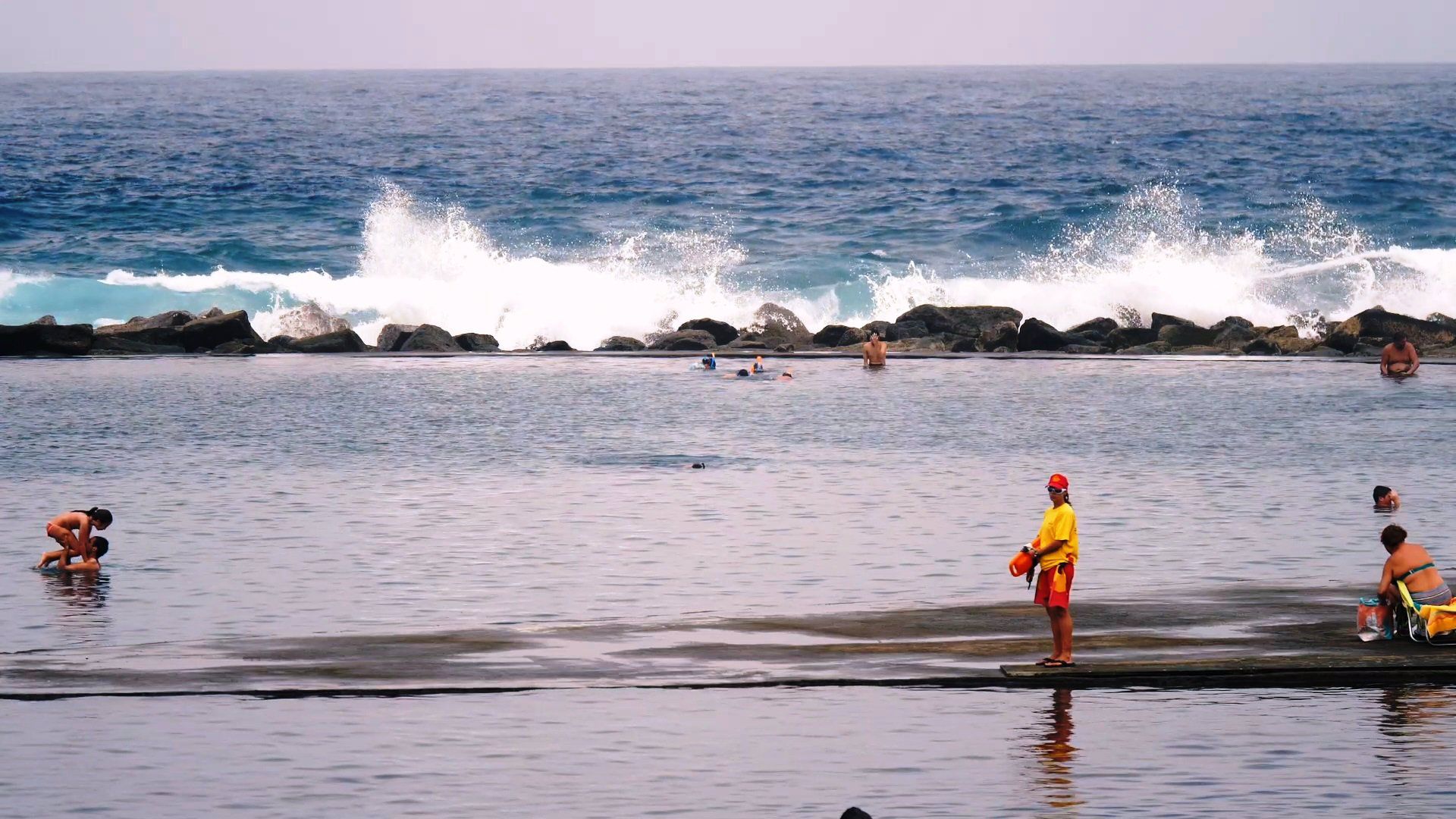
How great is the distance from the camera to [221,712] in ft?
56.2

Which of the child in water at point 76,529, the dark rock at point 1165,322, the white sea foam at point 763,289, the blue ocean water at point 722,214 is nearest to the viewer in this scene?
the child in water at point 76,529

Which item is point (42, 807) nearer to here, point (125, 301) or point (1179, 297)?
point (1179, 297)

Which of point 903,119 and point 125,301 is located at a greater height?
point 903,119

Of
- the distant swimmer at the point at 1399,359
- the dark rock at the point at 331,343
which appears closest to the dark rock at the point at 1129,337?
the distant swimmer at the point at 1399,359

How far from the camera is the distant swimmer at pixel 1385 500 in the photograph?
26.7 meters

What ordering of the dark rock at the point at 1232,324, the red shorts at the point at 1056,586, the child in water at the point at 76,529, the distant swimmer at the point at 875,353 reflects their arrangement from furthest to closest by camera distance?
the dark rock at the point at 1232,324
the distant swimmer at the point at 875,353
the child in water at the point at 76,529
the red shorts at the point at 1056,586

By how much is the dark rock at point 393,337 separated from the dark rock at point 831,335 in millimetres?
11395

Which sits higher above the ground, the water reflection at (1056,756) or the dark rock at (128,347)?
the dark rock at (128,347)

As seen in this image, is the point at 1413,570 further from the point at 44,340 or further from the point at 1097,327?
the point at 44,340

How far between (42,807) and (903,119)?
128m

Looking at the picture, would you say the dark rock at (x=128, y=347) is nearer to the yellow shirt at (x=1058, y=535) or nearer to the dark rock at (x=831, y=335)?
the dark rock at (x=831, y=335)

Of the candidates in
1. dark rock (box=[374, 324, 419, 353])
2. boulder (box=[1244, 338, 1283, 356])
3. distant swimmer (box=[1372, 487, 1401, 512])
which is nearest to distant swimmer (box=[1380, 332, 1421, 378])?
boulder (box=[1244, 338, 1283, 356])

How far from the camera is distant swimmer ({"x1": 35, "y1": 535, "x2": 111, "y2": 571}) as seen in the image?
77.3ft

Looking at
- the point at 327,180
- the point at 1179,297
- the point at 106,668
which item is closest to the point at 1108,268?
the point at 1179,297
